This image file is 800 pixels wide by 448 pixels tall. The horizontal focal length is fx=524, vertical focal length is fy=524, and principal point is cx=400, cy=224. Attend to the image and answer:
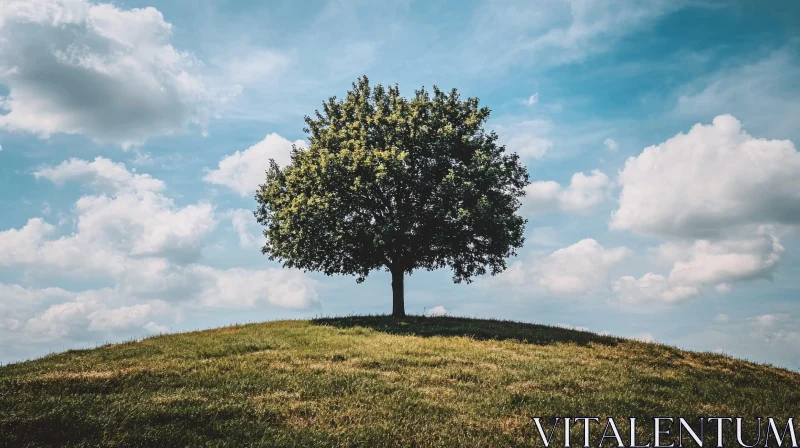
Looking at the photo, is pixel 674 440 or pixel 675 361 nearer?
pixel 674 440

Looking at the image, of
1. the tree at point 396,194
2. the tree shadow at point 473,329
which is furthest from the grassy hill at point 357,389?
the tree at point 396,194

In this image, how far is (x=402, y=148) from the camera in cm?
3412

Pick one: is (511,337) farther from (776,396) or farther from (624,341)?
(776,396)

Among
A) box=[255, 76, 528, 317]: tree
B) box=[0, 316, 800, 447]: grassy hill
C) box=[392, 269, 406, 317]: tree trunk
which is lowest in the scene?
box=[0, 316, 800, 447]: grassy hill

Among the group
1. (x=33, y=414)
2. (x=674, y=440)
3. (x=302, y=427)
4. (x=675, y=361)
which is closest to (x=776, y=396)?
(x=675, y=361)

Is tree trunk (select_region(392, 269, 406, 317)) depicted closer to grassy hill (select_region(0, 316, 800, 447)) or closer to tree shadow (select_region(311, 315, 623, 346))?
tree shadow (select_region(311, 315, 623, 346))

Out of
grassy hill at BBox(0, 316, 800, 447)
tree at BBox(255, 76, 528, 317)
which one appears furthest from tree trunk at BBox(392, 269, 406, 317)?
grassy hill at BBox(0, 316, 800, 447)

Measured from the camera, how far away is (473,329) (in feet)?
96.3

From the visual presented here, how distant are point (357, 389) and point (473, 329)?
50.0 ft

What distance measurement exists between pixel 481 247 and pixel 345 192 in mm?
10091

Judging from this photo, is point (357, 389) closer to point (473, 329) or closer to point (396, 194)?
point (473, 329)

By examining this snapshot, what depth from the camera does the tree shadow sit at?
1100 inches

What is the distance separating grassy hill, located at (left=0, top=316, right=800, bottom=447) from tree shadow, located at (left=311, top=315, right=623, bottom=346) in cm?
64

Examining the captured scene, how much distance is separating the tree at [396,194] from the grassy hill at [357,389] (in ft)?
26.8
